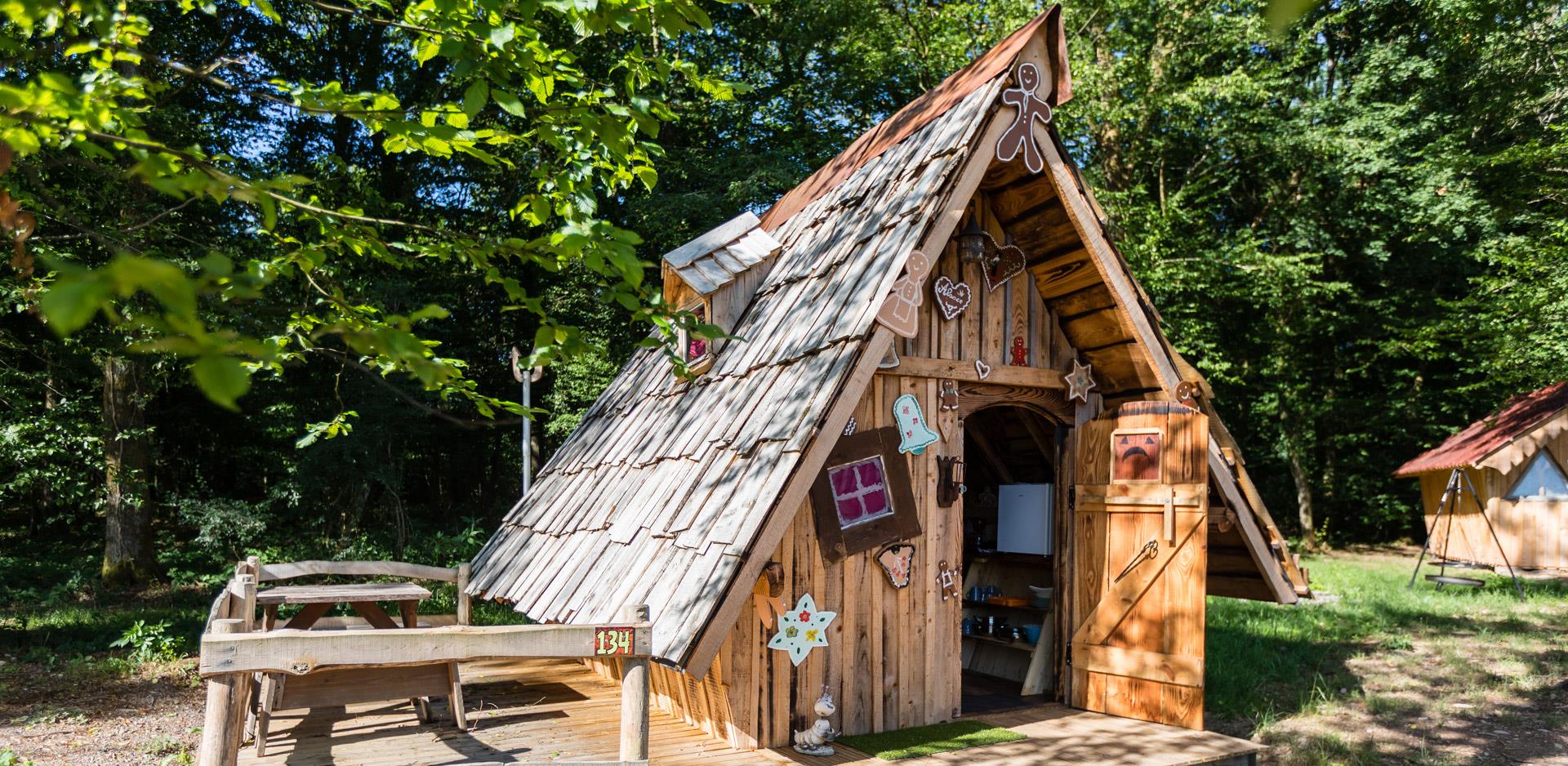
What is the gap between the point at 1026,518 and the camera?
27.6ft

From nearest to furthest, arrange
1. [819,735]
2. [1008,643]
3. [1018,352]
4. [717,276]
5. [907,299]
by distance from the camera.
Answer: [907,299]
[819,735]
[1018,352]
[717,276]
[1008,643]

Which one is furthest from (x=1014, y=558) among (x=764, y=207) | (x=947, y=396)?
(x=764, y=207)

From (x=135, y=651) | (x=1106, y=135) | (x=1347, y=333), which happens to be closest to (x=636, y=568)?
(x=135, y=651)

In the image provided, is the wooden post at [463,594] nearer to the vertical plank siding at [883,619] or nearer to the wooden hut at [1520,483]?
the vertical plank siding at [883,619]

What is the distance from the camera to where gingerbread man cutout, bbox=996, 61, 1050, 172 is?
590 cm

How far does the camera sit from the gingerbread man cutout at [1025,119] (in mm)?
5898

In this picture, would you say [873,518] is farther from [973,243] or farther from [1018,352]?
[973,243]

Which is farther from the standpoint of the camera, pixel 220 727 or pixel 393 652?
pixel 393 652

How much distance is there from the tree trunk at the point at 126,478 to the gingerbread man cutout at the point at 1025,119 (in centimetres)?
980

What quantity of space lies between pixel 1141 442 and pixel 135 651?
9.45 m

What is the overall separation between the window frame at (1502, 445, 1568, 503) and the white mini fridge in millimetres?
14003

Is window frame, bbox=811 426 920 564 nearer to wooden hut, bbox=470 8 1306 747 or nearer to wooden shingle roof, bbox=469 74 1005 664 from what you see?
wooden hut, bbox=470 8 1306 747

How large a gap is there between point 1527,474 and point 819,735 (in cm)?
1752

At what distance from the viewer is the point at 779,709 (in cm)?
573
